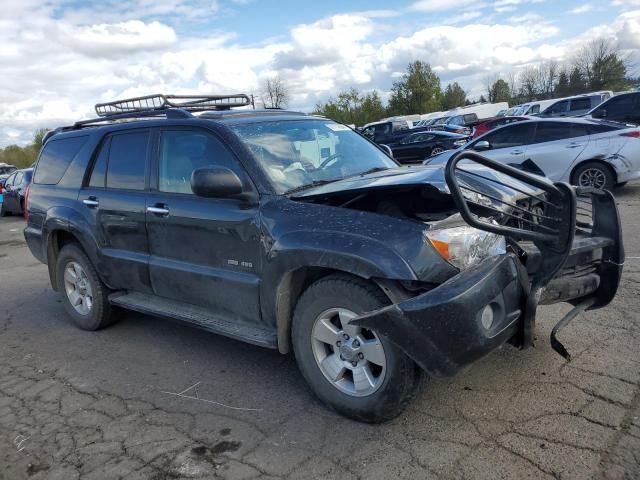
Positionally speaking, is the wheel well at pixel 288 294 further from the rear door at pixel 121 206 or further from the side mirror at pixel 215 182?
the rear door at pixel 121 206

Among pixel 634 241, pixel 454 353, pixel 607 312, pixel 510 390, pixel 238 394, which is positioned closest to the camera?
pixel 454 353

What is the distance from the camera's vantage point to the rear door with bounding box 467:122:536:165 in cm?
1062

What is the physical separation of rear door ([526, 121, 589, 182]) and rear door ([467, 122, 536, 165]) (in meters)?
0.14

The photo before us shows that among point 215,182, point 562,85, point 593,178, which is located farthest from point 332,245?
point 562,85

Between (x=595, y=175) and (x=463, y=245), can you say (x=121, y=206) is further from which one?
(x=595, y=175)

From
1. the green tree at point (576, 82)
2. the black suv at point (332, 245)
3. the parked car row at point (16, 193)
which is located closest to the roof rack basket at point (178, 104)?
the black suv at point (332, 245)

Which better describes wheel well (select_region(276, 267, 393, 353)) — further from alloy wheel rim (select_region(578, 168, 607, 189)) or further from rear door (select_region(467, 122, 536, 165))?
alloy wheel rim (select_region(578, 168, 607, 189))

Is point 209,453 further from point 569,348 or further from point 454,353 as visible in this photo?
point 569,348

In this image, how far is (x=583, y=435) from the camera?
2887 mm

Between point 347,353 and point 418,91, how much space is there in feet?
211

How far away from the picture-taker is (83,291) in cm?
533

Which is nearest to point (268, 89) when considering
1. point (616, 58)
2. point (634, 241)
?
point (616, 58)

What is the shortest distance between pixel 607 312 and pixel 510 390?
66.5 inches

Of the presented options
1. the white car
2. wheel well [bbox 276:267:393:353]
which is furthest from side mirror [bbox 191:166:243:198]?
the white car
